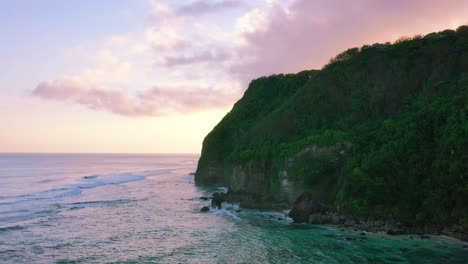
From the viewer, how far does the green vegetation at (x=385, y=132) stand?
33.1m

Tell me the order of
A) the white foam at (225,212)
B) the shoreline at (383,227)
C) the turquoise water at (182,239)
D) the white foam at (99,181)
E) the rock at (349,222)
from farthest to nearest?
the white foam at (99,181) → the white foam at (225,212) → the rock at (349,222) → the shoreline at (383,227) → the turquoise water at (182,239)

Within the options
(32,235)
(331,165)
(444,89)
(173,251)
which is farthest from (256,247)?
(444,89)

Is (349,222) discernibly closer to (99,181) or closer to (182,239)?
(182,239)

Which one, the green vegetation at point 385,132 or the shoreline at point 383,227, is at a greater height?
the green vegetation at point 385,132

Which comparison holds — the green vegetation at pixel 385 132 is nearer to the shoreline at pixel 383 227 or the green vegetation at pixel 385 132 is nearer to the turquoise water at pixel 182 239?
the shoreline at pixel 383 227

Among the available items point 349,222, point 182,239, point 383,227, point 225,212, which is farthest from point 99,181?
point 383,227

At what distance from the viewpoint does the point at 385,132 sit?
41875mm

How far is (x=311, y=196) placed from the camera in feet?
140

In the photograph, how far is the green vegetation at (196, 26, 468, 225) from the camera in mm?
33125

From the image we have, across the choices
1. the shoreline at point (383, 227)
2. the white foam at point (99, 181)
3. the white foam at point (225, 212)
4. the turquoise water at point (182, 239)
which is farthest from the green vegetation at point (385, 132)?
the white foam at point (99, 181)

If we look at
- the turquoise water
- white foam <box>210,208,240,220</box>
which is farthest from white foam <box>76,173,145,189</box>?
white foam <box>210,208,240,220</box>

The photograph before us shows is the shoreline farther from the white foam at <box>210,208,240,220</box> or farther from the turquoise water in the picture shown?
the white foam at <box>210,208,240,220</box>

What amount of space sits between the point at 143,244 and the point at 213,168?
54.1 meters

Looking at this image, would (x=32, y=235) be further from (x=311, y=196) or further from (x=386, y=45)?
(x=386, y=45)
